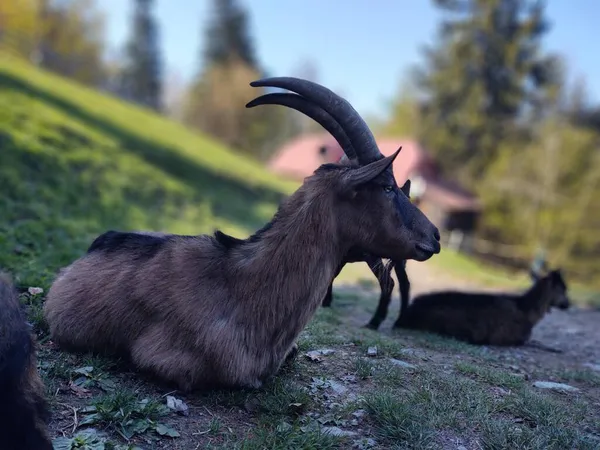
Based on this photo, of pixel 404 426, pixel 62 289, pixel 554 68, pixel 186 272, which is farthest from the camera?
pixel 554 68

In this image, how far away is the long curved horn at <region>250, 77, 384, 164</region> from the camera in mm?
4348

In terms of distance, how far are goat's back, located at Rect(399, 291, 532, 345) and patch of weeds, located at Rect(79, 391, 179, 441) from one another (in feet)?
13.9

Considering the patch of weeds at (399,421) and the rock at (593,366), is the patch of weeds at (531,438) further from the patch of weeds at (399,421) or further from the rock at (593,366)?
the rock at (593,366)

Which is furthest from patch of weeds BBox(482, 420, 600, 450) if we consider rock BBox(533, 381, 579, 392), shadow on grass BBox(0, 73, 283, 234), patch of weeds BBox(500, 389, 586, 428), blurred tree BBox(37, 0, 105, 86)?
blurred tree BBox(37, 0, 105, 86)

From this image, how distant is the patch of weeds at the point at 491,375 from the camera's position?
5.17 meters

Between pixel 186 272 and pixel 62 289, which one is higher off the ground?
pixel 186 272

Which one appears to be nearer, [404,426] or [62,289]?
[404,426]

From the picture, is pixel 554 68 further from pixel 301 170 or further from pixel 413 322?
pixel 413 322

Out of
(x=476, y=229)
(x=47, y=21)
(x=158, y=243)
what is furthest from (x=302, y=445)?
(x=47, y=21)

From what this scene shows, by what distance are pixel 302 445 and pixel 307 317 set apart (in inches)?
35.1

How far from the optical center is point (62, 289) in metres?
4.61

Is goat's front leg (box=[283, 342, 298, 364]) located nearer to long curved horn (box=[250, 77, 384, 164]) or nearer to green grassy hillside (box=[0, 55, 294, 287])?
long curved horn (box=[250, 77, 384, 164])

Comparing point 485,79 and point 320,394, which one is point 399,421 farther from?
point 485,79

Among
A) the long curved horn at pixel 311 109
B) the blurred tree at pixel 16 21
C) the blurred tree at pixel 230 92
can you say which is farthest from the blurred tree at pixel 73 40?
the long curved horn at pixel 311 109
